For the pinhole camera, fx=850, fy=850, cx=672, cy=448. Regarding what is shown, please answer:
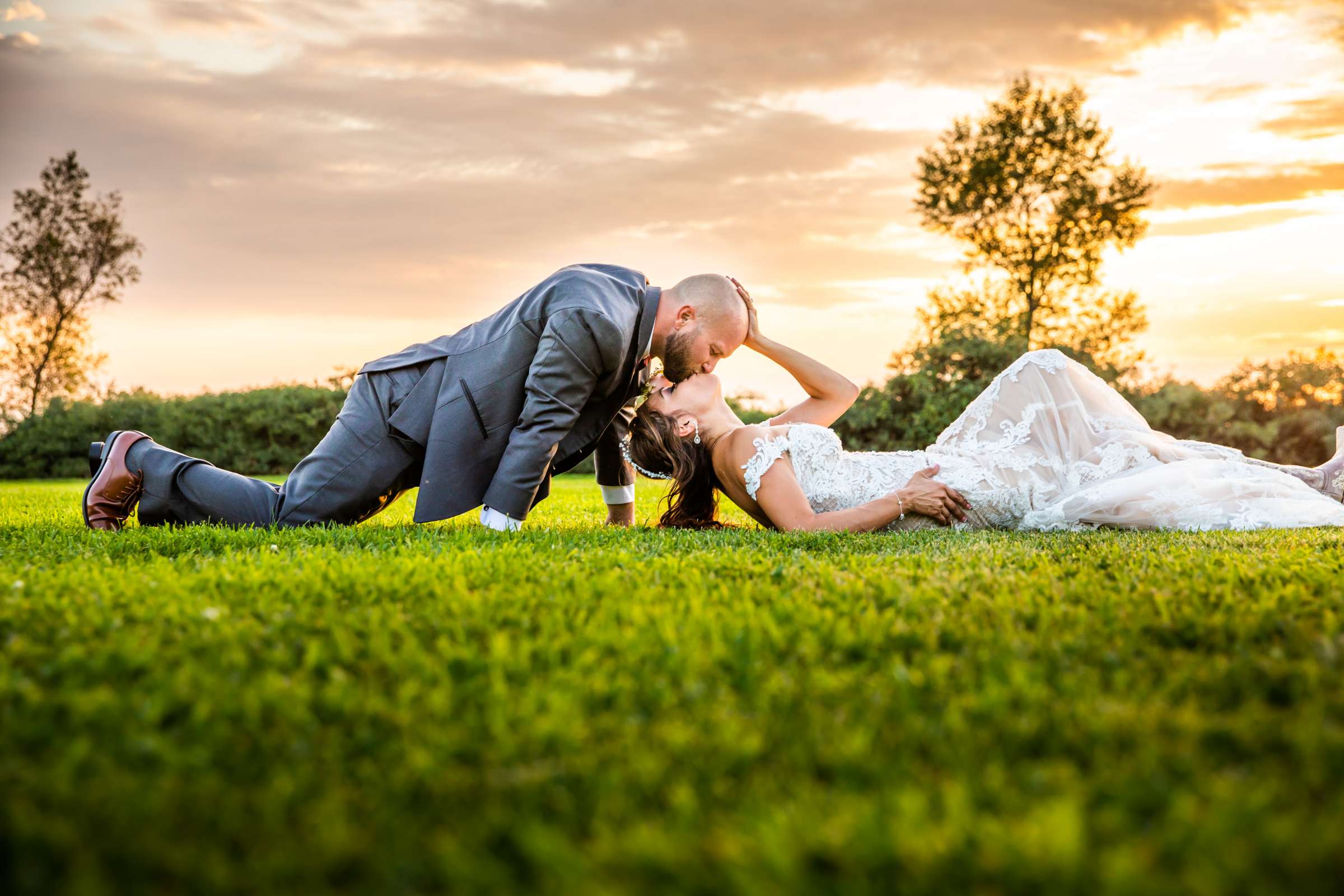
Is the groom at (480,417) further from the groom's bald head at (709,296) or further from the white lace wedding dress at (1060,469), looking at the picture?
the white lace wedding dress at (1060,469)

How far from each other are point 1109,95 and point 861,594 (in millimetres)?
29492

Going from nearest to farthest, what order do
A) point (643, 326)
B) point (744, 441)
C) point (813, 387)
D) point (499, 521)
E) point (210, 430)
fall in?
point (499, 521)
point (744, 441)
point (643, 326)
point (813, 387)
point (210, 430)

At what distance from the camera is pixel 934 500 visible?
16.4 feet

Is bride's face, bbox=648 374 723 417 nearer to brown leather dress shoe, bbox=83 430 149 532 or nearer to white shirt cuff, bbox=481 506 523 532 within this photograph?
white shirt cuff, bbox=481 506 523 532

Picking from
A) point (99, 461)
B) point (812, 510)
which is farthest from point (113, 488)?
point (812, 510)

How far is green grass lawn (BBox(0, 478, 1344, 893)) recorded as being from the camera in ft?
3.66

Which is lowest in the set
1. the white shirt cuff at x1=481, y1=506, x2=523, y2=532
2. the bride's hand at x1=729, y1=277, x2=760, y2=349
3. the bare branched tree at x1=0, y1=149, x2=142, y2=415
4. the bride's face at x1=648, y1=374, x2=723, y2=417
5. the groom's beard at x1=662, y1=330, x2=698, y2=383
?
the white shirt cuff at x1=481, y1=506, x2=523, y2=532

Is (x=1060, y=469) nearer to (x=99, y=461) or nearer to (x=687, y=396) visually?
(x=687, y=396)

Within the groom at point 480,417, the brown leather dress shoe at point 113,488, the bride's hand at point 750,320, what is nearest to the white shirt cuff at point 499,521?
the groom at point 480,417

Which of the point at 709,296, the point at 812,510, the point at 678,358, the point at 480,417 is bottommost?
the point at 812,510

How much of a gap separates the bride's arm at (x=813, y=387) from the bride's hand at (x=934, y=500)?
873 millimetres

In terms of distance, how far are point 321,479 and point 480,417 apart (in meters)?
1.03

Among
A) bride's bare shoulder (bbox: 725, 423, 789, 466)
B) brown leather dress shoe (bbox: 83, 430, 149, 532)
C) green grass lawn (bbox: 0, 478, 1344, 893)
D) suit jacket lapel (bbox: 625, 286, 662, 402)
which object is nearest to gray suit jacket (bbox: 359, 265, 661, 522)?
suit jacket lapel (bbox: 625, 286, 662, 402)

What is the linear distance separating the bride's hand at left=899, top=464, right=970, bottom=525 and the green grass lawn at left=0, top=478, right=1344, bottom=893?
2032 mm
